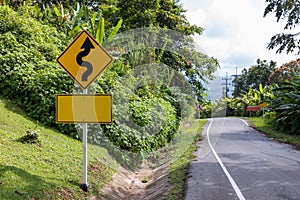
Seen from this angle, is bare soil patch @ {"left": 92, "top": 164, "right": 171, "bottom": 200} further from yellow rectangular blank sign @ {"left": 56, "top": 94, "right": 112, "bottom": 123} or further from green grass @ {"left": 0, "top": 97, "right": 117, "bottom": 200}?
yellow rectangular blank sign @ {"left": 56, "top": 94, "right": 112, "bottom": 123}

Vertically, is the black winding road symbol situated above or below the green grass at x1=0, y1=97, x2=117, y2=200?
above

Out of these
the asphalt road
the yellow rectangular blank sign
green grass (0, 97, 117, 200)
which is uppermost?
the yellow rectangular blank sign

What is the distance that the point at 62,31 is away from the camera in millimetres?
15828

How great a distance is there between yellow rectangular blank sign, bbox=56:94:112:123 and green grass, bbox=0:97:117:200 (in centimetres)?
107

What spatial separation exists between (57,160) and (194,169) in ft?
13.1

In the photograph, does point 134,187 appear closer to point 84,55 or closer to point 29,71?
point 84,55

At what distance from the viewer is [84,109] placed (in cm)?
648

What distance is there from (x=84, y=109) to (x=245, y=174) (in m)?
4.56

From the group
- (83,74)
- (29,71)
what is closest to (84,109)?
(83,74)

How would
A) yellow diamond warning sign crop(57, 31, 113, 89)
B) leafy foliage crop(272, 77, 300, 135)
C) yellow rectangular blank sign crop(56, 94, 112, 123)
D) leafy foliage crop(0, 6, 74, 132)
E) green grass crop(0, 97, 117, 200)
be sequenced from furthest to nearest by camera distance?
leafy foliage crop(272, 77, 300, 135)
leafy foliage crop(0, 6, 74, 132)
yellow diamond warning sign crop(57, 31, 113, 89)
yellow rectangular blank sign crop(56, 94, 112, 123)
green grass crop(0, 97, 117, 200)

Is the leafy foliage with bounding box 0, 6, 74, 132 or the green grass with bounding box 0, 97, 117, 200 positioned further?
the leafy foliage with bounding box 0, 6, 74, 132

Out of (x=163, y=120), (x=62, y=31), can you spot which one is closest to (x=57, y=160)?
(x=163, y=120)

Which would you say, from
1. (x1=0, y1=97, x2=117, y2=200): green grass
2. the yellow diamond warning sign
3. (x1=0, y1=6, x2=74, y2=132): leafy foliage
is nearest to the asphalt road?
(x1=0, y1=97, x2=117, y2=200): green grass

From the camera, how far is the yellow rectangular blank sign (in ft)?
21.0
